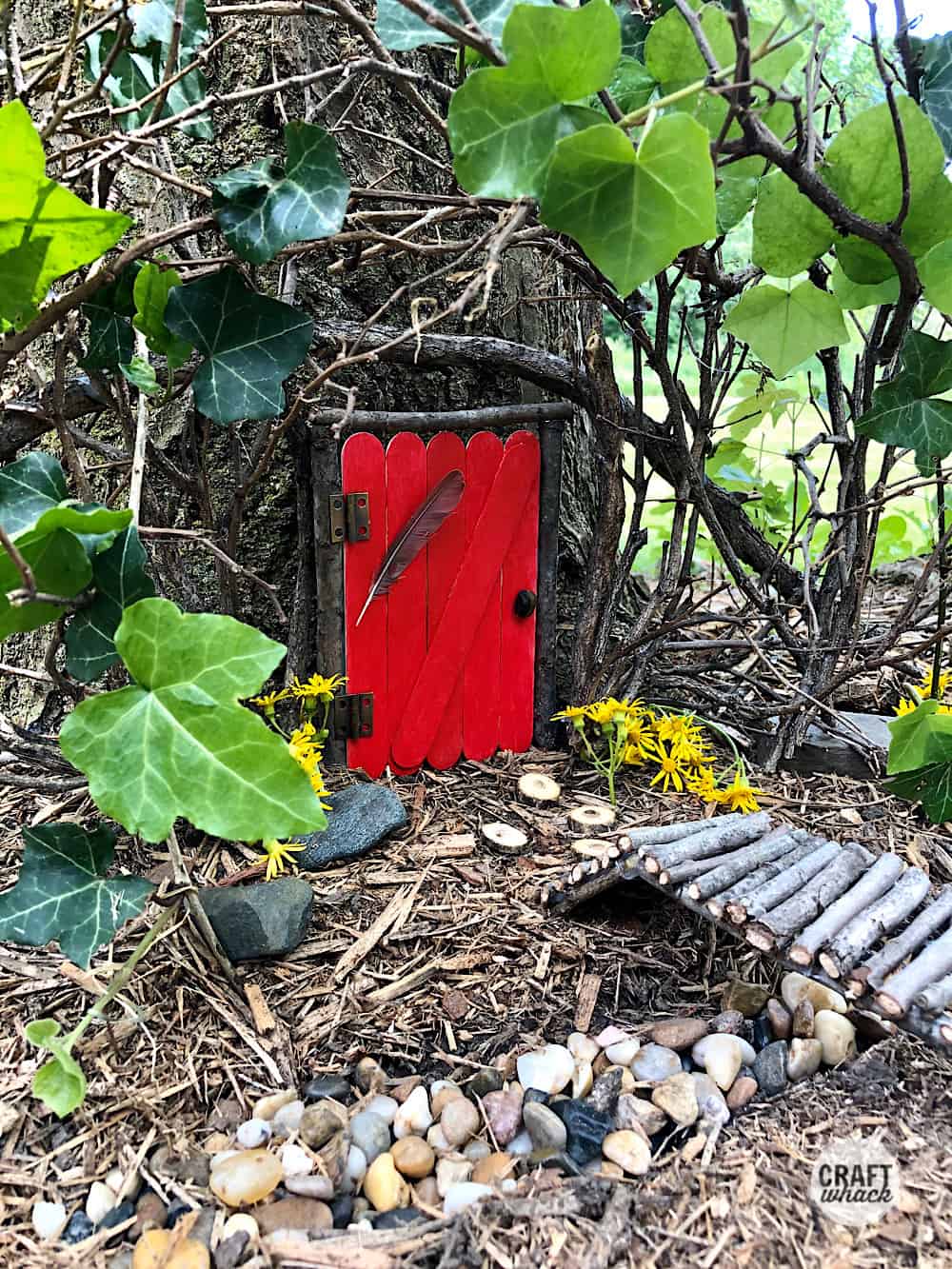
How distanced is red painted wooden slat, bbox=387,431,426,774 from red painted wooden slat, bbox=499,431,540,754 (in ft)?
0.67

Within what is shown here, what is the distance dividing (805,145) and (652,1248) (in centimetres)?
130

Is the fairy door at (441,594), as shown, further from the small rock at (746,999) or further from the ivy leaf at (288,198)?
the small rock at (746,999)

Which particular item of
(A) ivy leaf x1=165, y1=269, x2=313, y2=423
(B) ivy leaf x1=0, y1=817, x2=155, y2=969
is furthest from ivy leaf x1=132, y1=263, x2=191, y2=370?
(B) ivy leaf x1=0, y1=817, x2=155, y2=969

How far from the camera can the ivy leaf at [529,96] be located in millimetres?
840

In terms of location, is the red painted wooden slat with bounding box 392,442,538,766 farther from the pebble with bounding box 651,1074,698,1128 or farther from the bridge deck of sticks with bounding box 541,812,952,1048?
the pebble with bounding box 651,1074,698,1128

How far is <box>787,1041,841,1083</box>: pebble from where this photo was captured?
144cm

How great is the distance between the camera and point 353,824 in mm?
1902

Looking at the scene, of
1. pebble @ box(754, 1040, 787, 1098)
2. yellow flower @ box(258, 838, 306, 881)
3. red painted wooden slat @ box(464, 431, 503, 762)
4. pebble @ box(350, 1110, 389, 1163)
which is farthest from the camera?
red painted wooden slat @ box(464, 431, 503, 762)

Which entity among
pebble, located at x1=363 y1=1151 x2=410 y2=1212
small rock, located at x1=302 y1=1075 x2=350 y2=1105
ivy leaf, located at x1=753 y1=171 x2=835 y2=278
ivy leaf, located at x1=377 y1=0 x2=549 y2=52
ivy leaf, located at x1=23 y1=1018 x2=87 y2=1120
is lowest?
pebble, located at x1=363 y1=1151 x2=410 y2=1212

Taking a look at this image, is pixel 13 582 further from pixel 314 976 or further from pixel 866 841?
pixel 866 841

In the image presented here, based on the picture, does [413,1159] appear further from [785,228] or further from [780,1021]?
[785,228]

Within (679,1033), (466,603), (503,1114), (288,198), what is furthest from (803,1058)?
(288,198)

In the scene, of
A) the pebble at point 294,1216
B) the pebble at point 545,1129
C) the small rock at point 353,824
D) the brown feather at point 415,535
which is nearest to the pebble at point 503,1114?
the pebble at point 545,1129

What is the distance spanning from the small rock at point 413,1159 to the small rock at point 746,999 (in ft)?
1.77
